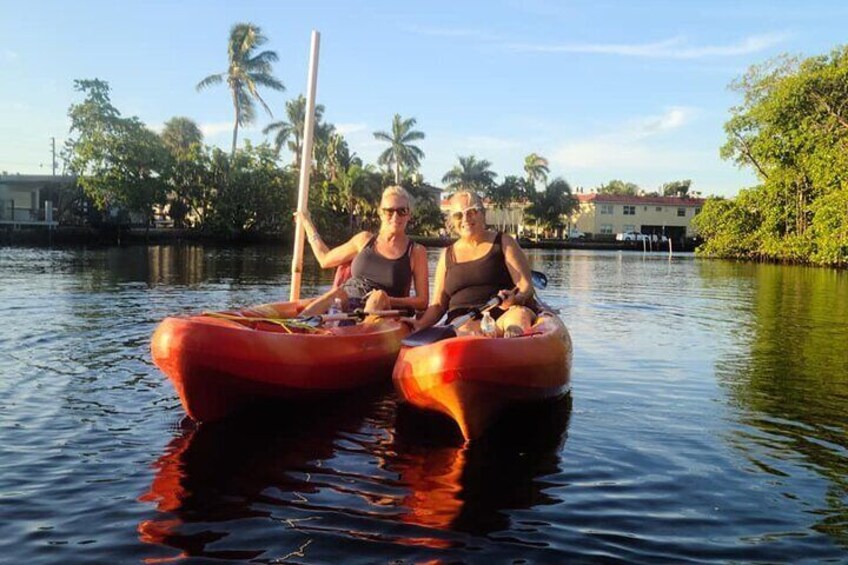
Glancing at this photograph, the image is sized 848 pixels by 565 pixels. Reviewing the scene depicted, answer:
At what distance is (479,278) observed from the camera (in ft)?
22.6

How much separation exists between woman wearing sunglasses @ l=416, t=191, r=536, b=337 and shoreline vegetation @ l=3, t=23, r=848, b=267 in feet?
121

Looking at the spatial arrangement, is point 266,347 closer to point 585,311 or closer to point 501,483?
point 501,483

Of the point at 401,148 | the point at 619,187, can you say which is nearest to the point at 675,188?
the point at 619,187

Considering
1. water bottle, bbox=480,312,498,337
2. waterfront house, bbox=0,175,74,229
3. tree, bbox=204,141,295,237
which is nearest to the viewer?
water bottle, bbox=480,312,498,337

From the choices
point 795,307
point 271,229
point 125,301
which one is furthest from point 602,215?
point 125,301

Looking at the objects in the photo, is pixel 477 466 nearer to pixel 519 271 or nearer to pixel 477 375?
pixel 477 375

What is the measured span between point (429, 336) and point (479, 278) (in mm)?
867

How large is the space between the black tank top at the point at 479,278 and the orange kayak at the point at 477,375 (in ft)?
3.10

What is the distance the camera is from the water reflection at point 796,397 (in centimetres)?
538

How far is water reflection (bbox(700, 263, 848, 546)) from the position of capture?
5.38 meters

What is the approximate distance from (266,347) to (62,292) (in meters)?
13.1

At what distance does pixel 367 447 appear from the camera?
230 inches

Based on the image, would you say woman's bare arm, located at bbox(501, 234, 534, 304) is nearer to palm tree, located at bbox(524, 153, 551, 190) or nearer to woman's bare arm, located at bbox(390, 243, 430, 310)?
woman's bare arm, located at bbox(390, 243, 430, 310)

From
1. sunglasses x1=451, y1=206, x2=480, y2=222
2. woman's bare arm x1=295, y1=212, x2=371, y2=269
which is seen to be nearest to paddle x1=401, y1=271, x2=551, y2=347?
sunglasses x1=451, y1=206, x2=480, y2=222
